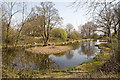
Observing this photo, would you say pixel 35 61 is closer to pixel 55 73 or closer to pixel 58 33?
pixel 55 73

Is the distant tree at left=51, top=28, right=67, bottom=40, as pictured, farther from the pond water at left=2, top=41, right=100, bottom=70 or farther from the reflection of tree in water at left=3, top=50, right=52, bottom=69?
the reflection of tree in water at left=3, top=50, right=52, bottom=69

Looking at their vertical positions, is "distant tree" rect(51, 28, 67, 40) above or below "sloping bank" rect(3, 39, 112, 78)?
above

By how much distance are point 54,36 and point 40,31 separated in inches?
325

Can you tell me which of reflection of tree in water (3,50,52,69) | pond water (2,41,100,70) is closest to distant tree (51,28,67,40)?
pond water (2,41,100,70)

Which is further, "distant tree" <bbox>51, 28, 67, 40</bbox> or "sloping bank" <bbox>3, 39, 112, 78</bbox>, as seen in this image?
"distant tree" <bbox>51, 28, 67, 40</bbox>

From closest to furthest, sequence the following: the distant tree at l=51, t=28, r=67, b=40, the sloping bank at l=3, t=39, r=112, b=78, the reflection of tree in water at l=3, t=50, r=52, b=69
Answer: the sloping bank at l=3, t=39, r=112, b=78 < the reflection of tree in water at l=3, t=50, r=52, b=69 < the distant tree at l=51, t=28, r=67, b=40

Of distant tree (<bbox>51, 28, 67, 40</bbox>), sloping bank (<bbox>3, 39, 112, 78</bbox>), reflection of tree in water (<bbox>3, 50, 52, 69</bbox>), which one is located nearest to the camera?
sloping bank (<bbox>3, 39, 112, 78</bbox>)

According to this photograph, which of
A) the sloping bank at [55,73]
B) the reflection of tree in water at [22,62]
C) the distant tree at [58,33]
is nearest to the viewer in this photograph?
the sloping bank at [55,73]

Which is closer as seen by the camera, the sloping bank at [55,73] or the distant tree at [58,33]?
the sloping bank at [55,73]

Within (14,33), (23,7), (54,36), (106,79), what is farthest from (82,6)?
(54,36)

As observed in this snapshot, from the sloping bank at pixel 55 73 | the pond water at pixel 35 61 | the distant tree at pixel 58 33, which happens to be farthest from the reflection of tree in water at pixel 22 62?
the distant tree at pixel 58 33

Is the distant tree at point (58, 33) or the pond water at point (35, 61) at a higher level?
the distant tree at point (58, 33)

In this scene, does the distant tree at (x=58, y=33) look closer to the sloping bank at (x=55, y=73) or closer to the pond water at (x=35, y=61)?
the pond water at (x=35, y=61)

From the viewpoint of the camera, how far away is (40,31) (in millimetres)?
14258
